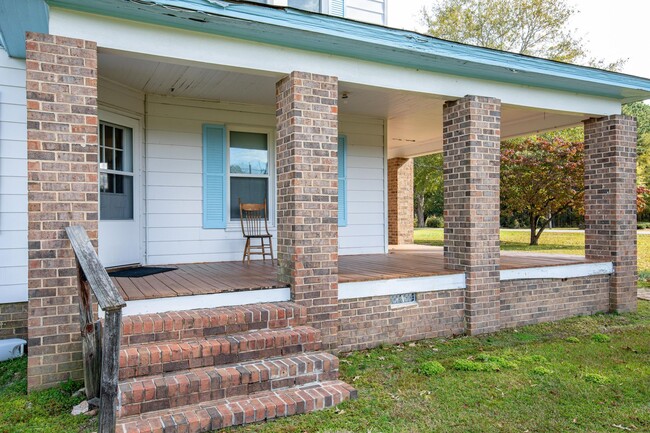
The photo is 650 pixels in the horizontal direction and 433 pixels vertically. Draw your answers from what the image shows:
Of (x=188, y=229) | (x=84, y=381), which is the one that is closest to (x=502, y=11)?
(x=188, y=229)

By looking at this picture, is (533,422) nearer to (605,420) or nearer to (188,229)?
(605,420)

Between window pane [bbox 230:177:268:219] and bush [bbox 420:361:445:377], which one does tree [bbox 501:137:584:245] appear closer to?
window pane [bbox 230:177:268:219]

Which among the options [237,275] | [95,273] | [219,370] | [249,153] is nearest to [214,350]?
[219,370]

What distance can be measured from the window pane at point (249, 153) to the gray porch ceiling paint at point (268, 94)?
505 millimetres

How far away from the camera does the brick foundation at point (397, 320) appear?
15.4ft

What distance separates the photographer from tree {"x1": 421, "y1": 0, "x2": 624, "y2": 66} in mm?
20781

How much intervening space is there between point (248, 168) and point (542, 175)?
10975 millimetres

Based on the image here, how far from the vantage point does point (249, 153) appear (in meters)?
6.77

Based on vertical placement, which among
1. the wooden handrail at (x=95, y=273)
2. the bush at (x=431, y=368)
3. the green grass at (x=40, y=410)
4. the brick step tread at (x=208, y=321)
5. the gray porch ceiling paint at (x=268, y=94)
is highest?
the gray porch ceiling paint at (x=268, y=94)

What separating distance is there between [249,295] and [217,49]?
221 cm

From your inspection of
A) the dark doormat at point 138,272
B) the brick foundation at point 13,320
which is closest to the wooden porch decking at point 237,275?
the dark doormat at point 138,272

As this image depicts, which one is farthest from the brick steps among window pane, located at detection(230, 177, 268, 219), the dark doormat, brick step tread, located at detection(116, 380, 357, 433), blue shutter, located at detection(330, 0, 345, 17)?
blue shutter, located at detection(330, 0, 345, 17)

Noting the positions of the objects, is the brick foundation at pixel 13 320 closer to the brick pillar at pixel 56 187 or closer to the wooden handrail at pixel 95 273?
the brick pillar at pixel 56 187

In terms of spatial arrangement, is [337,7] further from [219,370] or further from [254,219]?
[219,370]
